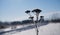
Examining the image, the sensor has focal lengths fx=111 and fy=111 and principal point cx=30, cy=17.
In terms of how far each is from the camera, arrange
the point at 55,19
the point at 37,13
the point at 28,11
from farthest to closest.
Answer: the point at 55,19 → the point at 28,11 → the point at 37,13

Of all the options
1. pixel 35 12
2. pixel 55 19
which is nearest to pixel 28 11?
pixel 35 12

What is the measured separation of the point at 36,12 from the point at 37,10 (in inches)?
5.8

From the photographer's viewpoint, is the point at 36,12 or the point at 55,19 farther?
the point at 55,19

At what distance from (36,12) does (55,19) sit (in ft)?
138

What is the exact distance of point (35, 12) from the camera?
23.8ft

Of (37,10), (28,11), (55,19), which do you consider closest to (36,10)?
(37,10)

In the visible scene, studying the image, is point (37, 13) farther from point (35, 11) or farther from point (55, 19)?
point (55, 19)

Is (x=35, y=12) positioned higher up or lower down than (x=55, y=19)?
higher up

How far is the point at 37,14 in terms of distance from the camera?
7.15 metres

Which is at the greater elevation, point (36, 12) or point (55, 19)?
point (36, 12)

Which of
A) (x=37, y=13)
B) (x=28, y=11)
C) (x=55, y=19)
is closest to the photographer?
(x=37, y=13)

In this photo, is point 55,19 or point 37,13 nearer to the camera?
point 37,13

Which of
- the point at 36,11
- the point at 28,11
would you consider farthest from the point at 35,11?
the point at 28,11

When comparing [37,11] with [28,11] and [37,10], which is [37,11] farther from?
[28,11]
